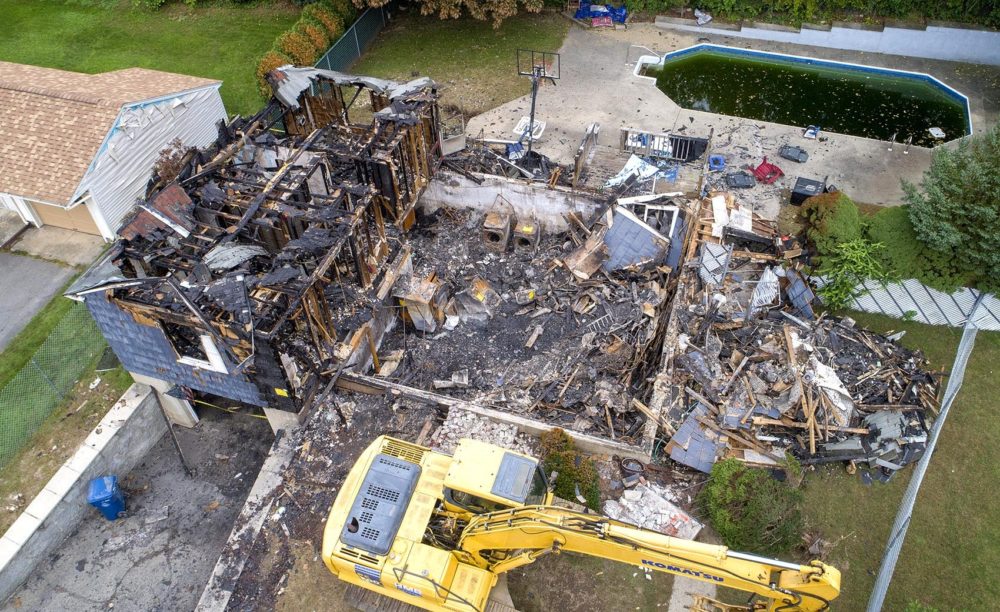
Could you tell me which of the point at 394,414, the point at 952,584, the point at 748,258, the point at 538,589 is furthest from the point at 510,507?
the point at 748,258

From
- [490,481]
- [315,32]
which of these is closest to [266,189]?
[490,481]

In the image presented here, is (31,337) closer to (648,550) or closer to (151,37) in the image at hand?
(648,550)

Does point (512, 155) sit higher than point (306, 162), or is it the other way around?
point (306, 162)

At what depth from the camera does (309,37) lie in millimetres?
27266

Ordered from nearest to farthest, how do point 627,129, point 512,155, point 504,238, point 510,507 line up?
point 510,507
point 504,238
point 512,155
point 627,129

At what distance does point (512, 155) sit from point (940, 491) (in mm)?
15654

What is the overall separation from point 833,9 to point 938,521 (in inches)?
960

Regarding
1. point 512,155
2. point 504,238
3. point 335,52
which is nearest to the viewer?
point 504,238

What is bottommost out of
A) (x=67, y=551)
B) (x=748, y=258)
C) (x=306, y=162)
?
(x=67, y=551)

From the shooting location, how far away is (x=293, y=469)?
48.7 ft

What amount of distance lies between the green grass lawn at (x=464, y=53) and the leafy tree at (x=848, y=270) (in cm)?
1426

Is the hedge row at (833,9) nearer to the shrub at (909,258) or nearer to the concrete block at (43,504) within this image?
the shrub at (909,258)

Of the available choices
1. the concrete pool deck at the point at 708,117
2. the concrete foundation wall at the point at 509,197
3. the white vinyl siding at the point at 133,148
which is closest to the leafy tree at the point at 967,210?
the concrete pool deck at the point at 708,117

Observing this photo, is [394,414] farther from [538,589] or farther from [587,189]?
[587,189]
